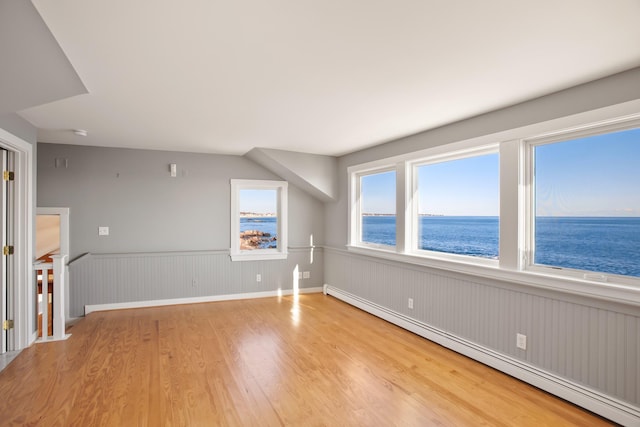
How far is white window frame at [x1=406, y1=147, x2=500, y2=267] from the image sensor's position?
3400 millimetres

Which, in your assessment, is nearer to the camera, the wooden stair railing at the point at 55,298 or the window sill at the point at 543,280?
the window sill at the point at 543,280

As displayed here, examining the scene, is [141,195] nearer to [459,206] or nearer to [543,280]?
[459,206]

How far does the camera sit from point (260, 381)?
115 inches

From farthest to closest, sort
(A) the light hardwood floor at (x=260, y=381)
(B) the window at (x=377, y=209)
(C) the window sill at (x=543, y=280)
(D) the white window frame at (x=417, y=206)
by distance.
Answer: (B) the window at (x=377, y=209) < (D) the white window frame at (x=417, y=206) < (A) the light hardwood floor at (x=260, y=381) < (C) the window sill at (x=543, y=280)

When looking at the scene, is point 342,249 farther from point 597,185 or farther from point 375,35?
point 375,35

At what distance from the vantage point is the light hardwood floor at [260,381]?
95.5 inches

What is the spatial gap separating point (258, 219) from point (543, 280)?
436 centimetres

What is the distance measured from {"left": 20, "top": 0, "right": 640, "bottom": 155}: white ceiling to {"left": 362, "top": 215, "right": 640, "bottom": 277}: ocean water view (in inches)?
40.6

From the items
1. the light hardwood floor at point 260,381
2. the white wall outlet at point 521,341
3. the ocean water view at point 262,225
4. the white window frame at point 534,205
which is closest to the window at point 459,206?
the white window frame at point 534,205

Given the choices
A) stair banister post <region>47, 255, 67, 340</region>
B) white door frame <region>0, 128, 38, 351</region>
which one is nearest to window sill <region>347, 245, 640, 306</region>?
stair banister post <region>47, 255, 67, 340</region>

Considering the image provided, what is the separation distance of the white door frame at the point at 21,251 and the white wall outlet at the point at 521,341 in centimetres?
469

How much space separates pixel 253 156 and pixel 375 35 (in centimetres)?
395

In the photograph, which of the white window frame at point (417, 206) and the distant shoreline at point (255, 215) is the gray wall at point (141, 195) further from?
the white window frame at point (417, 206)

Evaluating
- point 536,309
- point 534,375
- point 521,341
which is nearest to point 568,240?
point 536,309
